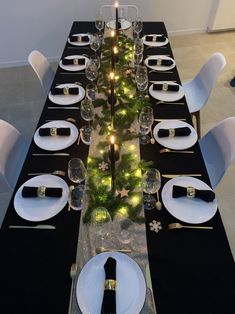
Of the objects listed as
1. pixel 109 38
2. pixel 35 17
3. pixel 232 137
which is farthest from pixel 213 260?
pixel 35 17

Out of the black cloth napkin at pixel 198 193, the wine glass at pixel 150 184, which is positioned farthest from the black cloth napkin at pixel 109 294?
the black cloth napkin at pixel 198 193

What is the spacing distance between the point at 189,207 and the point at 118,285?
512 millimetres

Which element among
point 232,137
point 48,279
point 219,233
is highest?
point 232,137

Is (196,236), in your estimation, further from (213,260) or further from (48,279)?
(48,279)

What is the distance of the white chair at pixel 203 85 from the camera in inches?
95.7

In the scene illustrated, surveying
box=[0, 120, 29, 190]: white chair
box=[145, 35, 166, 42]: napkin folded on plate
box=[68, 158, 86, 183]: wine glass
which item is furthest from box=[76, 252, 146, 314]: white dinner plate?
box=[145, 35, 166, 42]: napkin folded on plate

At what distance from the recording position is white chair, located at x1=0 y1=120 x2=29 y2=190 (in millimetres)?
1847

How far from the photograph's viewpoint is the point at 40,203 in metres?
1.44

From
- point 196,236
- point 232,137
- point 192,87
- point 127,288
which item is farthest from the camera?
point 192,87

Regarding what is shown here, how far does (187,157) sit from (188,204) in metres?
0.35

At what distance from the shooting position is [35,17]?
3828mm

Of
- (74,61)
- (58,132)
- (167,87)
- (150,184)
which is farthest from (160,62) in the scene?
(150,184)

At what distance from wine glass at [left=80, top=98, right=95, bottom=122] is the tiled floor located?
1180 millimetres

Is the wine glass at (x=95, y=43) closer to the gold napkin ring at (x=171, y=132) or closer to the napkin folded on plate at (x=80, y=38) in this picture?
the napkin folded on plate at (x=80, y=38)
